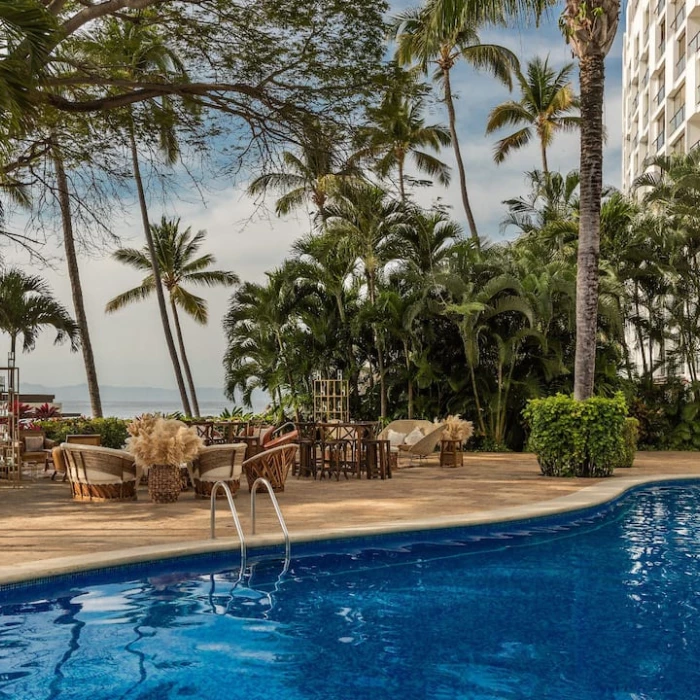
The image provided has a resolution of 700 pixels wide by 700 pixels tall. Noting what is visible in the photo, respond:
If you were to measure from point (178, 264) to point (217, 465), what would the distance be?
25106 millimetres

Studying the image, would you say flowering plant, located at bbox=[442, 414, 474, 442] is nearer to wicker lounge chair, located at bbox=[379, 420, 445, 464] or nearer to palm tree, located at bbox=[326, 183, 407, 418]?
wicker lounge chair, located at bbox=[379, 420, 445, 464]

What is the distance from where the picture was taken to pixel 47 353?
79.0ft

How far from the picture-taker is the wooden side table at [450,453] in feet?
50.9

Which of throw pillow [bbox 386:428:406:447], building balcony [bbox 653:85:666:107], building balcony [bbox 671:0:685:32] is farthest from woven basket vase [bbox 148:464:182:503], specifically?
building balcony [bbox 653:85:666:107]

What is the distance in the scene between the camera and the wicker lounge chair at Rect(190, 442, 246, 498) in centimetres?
1074

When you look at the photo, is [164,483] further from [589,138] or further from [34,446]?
[589,138]

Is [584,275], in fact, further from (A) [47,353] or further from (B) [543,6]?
(A) [47,353]

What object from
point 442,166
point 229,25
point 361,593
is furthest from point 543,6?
point 442,166

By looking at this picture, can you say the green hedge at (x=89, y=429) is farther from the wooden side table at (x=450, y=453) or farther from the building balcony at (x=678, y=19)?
the building balcony at (x=678, y=19)

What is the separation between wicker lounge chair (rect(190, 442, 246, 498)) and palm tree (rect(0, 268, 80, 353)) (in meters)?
11.6

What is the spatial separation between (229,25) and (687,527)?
8485 millimetres

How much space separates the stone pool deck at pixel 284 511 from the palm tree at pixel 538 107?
21.0m

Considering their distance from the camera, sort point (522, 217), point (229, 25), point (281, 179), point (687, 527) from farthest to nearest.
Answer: point (522, 217)
point (281, 179)
point (229, 25)
point (687, 527)

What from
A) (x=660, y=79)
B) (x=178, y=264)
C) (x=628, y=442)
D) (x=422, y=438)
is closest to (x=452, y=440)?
(x=422, y=438)
